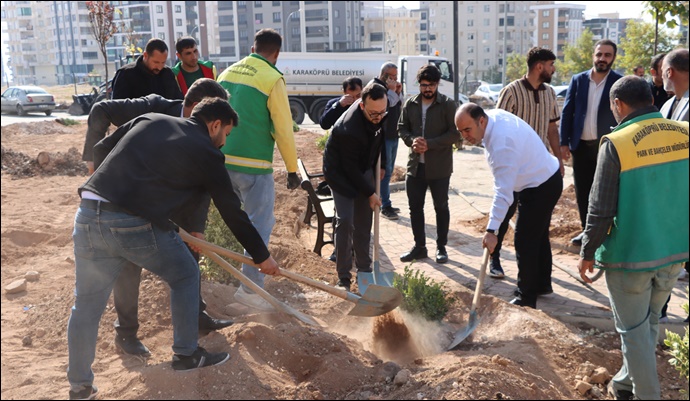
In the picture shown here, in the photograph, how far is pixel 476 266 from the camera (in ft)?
20.9

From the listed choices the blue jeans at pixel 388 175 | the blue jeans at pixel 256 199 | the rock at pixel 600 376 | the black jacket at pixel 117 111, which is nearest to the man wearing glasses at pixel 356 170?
the blue jeans at pixel 256 199

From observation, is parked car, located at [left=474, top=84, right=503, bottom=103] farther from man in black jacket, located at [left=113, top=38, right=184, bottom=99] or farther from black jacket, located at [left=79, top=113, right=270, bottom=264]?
black jacket, located at [left=79, top=113, right=270, bottom=264]

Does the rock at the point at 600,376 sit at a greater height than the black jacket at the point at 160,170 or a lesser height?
lesser

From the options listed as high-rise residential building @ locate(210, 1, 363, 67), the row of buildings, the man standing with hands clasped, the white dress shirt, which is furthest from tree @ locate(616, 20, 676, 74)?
high-rise residential building @ locate(210, 1, 363, 67)

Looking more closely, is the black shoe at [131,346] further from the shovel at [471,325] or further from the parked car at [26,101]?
the parked car at [26,101]

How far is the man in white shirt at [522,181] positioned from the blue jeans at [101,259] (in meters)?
2.10

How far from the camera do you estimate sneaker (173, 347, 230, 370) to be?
12.2ft

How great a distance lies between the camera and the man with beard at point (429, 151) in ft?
20.6

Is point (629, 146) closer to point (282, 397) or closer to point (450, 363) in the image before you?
point (450, 363)

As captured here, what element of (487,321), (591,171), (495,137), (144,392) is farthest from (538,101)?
(144,392)

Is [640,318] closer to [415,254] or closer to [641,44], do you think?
[415,254]

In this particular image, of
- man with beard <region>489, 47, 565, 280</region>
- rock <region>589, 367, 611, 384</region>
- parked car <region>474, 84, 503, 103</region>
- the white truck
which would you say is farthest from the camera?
parked car <region>474, 84, 503, 103</region>

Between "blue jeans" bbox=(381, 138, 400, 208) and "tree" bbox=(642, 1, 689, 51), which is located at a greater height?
"tree" bbox=(642, 1, 689, 51)

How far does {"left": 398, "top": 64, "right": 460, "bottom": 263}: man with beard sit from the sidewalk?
278 mm
